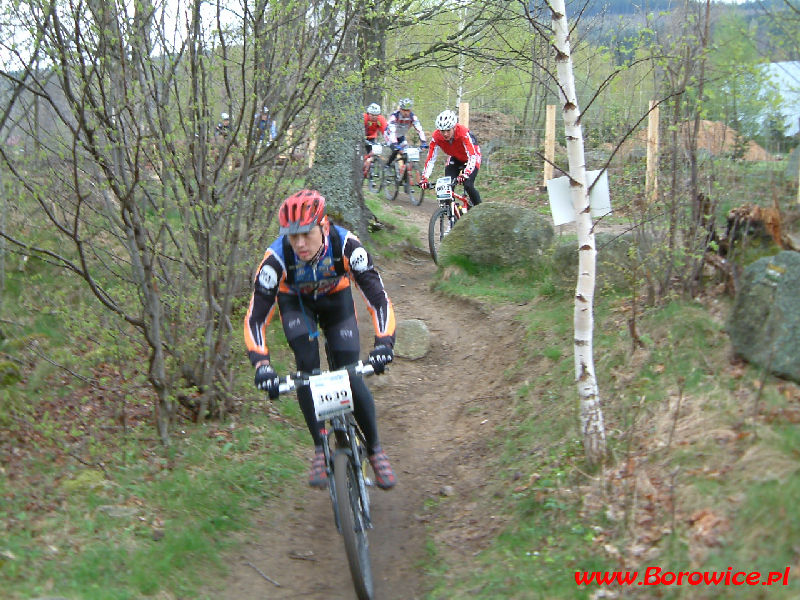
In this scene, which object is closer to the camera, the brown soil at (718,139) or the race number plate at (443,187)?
the brown soil at (718,139)

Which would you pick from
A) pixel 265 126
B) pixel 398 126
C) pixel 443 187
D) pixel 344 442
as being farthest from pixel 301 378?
pixel 398 126

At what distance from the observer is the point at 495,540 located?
4.62 m

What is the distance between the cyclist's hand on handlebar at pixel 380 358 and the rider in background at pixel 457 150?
650 centimetres

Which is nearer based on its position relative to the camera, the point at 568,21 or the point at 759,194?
the point at 568,21

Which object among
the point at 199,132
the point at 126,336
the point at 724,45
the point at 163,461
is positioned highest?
the point at 724,45

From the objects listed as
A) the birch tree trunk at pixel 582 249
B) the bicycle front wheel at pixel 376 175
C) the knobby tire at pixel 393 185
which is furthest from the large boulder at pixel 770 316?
the bicycle front wheel at pixel 376 175

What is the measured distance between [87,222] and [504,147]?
1542cm

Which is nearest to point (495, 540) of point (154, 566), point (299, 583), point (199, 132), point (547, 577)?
point (547, 577)

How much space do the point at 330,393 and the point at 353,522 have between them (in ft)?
2.35

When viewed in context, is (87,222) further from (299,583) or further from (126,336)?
(299,583)

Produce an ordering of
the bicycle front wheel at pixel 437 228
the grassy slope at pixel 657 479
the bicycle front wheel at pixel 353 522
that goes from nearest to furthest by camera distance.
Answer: the grassy slope at pixel 657 479
the bicycle front wheel at pixel 353 522
the bicycle front wheel at pixel 437 228

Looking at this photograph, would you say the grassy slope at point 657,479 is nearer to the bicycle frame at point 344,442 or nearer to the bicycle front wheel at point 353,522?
the bicycle front wheel at point 353,522

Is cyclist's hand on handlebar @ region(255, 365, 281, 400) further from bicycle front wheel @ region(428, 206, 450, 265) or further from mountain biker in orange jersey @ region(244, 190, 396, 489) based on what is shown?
bicycle front wheel @ region(428, 206, 450, 265)

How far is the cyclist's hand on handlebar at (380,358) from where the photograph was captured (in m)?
4.27
